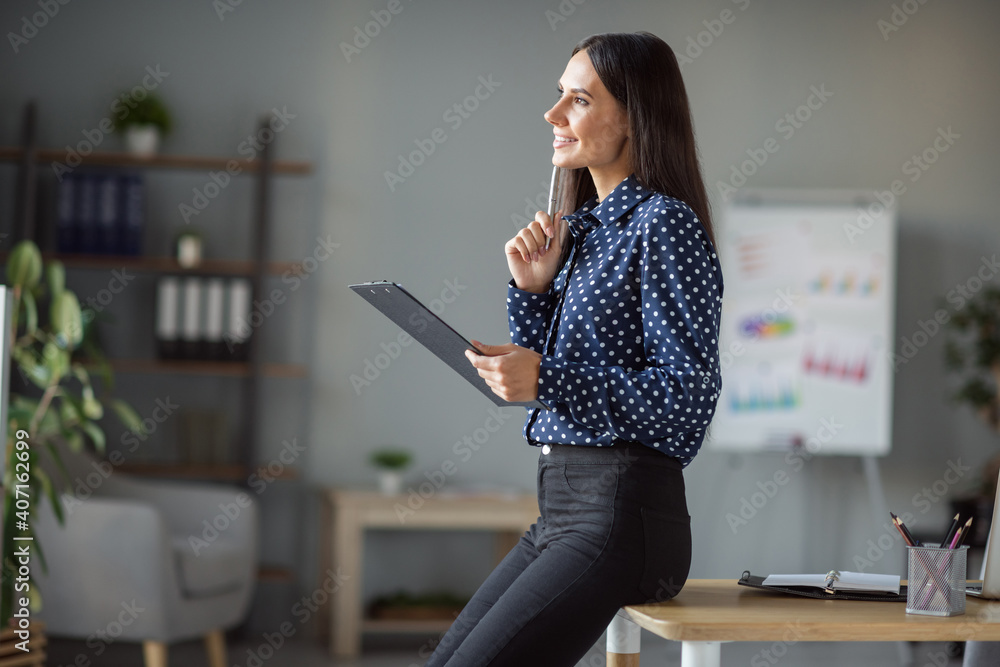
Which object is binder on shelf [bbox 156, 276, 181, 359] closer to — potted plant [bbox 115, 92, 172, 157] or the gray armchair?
potted plant [bbox 115, 92, 172, 157]

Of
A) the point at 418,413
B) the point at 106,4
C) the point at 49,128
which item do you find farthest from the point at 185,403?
the point at 106,4

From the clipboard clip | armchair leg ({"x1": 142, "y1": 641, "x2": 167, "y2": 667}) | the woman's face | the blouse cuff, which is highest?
the woman's face

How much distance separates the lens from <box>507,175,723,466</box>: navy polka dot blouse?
1.22 meters

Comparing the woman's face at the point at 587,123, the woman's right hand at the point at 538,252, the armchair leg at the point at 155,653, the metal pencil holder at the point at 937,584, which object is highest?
the woman's face at the point at 587,123

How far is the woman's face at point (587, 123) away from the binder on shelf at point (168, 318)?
2.85 m

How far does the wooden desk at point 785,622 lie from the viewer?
1157 millimetres

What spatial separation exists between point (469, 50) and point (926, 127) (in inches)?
83.3

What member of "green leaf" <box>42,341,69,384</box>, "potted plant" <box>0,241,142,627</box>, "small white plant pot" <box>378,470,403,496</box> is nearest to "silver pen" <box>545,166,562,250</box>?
"potted plant" <box>0,241,142,627</box>

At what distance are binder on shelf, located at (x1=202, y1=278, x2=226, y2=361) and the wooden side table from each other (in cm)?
79

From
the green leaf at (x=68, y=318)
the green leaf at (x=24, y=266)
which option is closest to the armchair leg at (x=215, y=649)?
the green leaf at (x=68, y=318)

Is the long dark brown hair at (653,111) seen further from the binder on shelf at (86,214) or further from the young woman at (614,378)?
the binder on shelf at (86,214)

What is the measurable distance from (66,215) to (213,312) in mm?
684

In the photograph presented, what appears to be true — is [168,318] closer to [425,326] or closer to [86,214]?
[86,214]

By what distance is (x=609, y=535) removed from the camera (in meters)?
1.23
